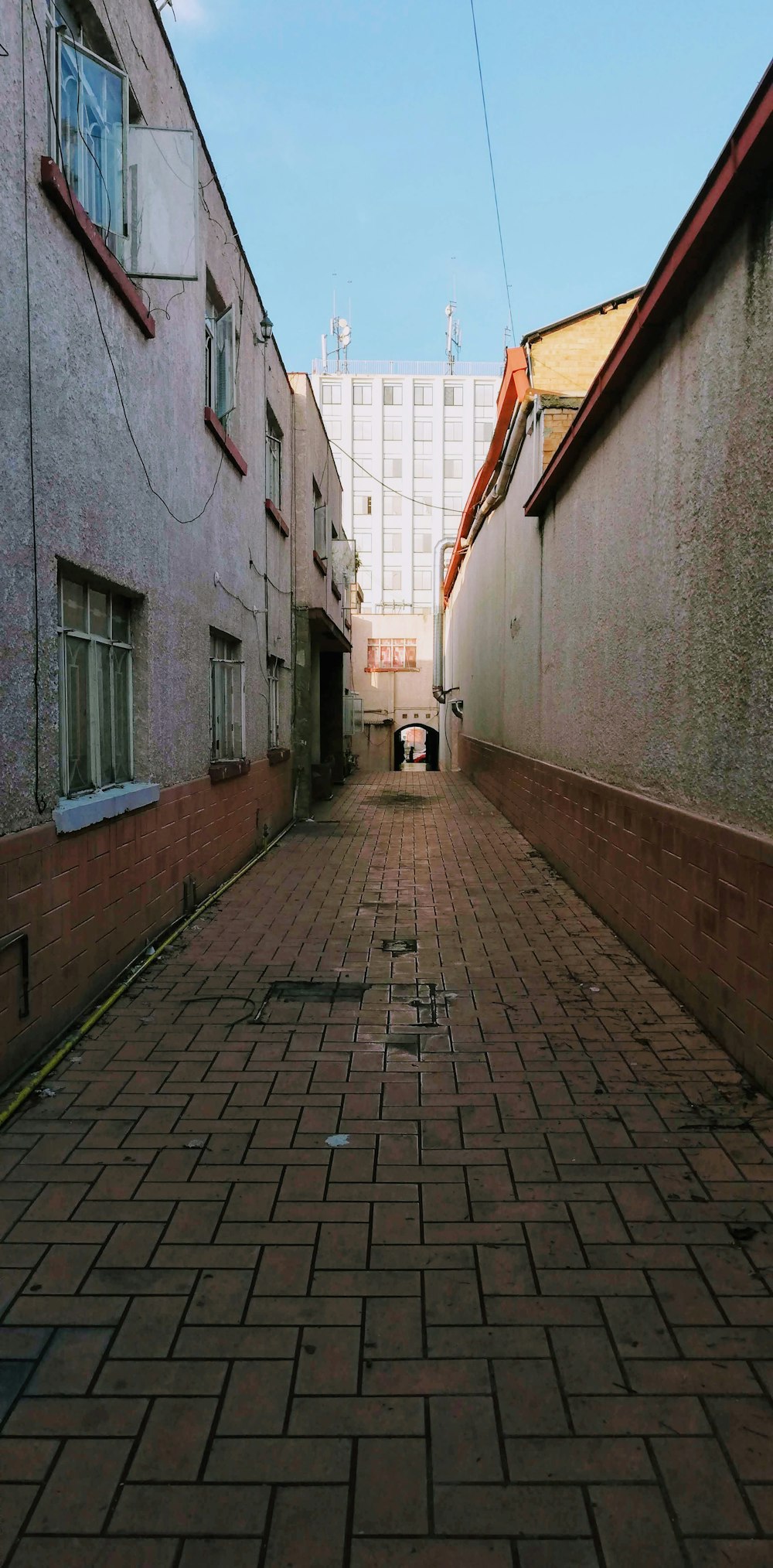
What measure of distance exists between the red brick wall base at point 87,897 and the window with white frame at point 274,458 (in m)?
5.33

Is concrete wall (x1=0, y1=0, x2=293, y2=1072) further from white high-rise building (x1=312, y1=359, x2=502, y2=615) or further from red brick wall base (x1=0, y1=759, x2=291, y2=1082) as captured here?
white high-rise building (x1=312, y1=359, x2=502, y2=615)

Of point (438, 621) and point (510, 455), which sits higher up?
point (510, 455)

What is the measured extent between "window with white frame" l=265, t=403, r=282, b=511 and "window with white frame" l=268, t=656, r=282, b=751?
1.97 meters

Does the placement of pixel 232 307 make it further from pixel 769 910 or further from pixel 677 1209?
pixel 677 1209

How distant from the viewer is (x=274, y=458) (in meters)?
12.1

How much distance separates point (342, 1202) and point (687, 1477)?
4.38 feet

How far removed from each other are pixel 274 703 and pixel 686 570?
24.9 feet

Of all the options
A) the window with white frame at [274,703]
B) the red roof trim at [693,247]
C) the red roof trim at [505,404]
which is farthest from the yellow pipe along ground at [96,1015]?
the red roof trim at [505,404]

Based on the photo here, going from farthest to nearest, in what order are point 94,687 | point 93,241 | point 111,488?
1. point 94,687
2. point 111,488
3. point 93,241

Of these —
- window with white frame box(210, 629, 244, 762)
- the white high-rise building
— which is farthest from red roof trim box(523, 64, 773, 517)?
the white high-rise building

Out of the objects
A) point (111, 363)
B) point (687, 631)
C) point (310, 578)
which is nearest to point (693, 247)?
point (687, 631)

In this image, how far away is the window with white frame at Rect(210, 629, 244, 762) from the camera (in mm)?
8422

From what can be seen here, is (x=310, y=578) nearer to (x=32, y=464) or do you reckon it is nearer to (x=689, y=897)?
(x=32, y=464)

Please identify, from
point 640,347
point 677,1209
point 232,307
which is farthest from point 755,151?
point 232,307
